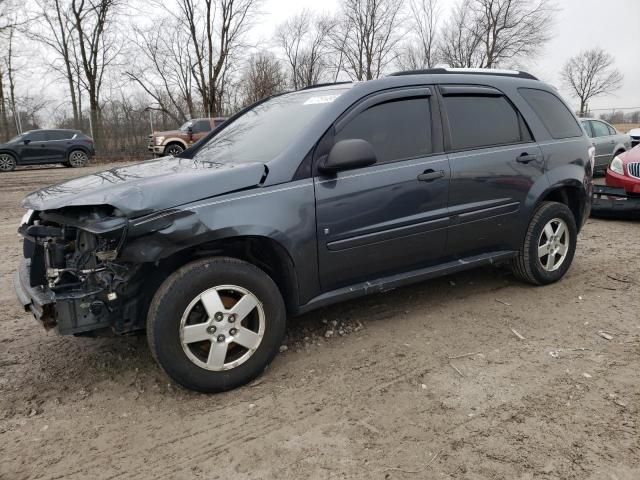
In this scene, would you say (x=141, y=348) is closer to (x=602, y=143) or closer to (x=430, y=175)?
(x=430, y=175)

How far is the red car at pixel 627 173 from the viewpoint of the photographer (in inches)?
268

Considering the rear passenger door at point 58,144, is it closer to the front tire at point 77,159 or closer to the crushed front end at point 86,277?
the front tire at point 77,159

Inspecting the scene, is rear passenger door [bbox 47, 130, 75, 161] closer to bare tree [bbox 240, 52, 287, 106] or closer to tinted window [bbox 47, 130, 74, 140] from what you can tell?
tinted window [bbox 47, 130, 74, 140]

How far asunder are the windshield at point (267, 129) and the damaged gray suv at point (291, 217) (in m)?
0.02

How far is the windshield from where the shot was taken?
3.20m

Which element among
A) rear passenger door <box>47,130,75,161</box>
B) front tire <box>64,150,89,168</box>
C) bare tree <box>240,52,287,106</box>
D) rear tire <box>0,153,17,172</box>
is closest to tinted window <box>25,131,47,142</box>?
rear passenger door <box>47,130,75,161</box>

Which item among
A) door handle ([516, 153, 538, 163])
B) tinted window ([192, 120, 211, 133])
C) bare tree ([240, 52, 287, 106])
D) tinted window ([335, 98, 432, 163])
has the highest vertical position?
bare tree ([240, 52, 287, 106])

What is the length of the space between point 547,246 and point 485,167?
1107 mm

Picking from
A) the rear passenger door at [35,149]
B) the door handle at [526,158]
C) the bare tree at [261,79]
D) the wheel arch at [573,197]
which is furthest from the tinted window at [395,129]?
the bare tree at [261,79]

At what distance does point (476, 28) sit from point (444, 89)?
39.0 metres

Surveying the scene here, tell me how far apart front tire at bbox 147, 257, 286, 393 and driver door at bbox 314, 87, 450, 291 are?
0.48 meters

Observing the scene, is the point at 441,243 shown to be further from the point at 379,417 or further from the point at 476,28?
the point at 476,28

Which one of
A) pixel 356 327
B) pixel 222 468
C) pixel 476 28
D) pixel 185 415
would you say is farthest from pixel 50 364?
pixel 476 28

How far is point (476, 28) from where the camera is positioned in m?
37.7
